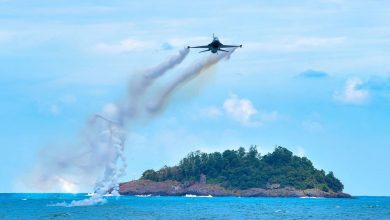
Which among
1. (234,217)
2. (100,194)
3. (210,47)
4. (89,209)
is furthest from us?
(89,209)

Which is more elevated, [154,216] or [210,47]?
[210,47]

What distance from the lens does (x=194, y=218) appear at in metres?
137

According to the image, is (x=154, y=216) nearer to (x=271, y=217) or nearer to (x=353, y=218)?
(x=271, y=217)

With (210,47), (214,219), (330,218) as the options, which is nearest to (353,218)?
(330,218)

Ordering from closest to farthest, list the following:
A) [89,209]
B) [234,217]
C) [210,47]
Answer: [210,47] < [234,217] < [89,209]

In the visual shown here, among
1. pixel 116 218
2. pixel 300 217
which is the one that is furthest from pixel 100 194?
pixel 300 217

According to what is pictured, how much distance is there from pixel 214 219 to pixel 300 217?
1683cm

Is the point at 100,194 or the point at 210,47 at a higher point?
the point at 210,47

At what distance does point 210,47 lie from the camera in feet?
310

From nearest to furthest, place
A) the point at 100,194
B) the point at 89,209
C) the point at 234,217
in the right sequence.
A: the point at 100,194, the point at 234,217, the point at 89,209

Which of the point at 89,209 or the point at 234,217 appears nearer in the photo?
the point at 234,217

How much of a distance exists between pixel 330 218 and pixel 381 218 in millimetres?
10343

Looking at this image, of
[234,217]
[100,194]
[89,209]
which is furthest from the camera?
[89,209]

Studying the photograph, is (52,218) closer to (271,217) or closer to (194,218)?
(194,218)
